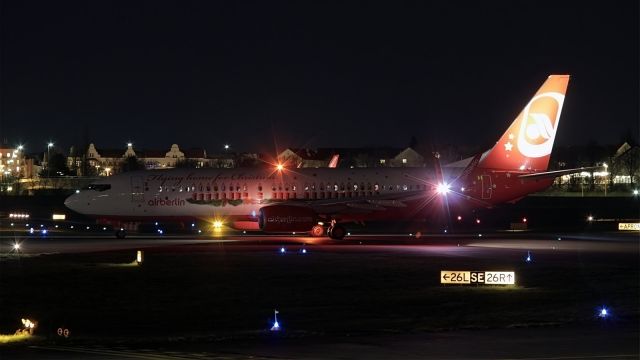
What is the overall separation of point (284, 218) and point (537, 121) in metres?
16.4

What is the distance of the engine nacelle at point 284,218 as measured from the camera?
48938 mm

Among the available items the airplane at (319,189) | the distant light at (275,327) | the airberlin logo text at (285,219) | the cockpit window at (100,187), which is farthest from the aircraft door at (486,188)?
the distant light at (275,327)

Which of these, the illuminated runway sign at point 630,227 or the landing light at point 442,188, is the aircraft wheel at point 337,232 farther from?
the illuminated runway sign at point 630,227

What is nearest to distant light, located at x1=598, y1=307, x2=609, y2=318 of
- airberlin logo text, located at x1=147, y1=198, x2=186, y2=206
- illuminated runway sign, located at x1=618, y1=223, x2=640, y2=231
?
airberlin logo text, located at x1=147, y1=198, x2=186, y2=206

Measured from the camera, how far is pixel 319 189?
184ft

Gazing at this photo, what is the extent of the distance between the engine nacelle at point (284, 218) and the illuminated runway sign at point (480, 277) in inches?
828

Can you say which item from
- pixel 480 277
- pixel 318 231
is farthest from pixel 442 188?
pixel 480 277

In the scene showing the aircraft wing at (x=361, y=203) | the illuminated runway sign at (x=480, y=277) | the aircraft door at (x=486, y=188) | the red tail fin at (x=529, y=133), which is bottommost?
the illuminated runway sign at (x=480, y=277)

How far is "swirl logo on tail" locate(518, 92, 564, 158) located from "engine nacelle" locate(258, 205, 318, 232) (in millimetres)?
13784

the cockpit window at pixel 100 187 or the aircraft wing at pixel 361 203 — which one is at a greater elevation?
the cockpit window at pixel 100 187

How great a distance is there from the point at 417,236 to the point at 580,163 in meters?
155

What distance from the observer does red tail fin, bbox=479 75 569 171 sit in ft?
179

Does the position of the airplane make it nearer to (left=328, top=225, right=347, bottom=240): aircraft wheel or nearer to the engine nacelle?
(left=328, top=225, right=347, bottom=240): aircraft wheel

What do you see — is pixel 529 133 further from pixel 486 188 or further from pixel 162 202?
pixel 162 202
